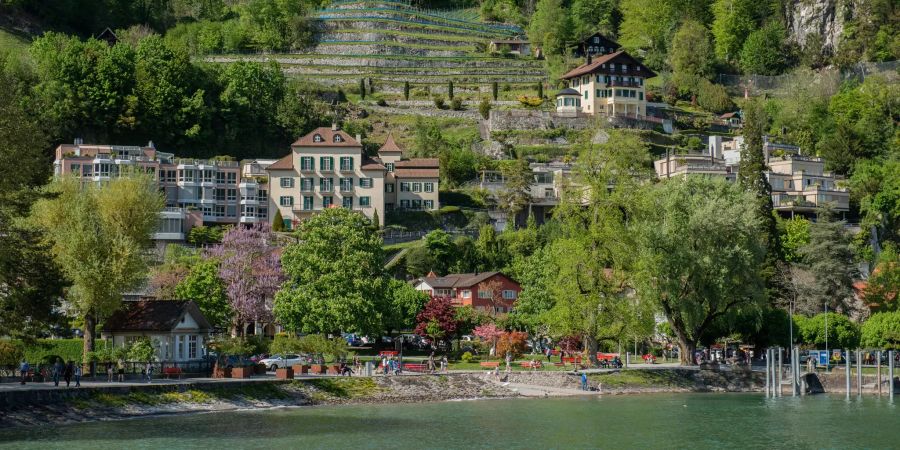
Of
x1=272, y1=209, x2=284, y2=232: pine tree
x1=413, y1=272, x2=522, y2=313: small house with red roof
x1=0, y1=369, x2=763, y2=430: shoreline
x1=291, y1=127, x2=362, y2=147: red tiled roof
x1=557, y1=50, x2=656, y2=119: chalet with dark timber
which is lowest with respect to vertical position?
x1=0, y1=369, x2=763, y2=430: shoreline

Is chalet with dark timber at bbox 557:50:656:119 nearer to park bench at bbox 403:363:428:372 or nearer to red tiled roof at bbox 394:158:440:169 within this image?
red tiled roof at bbox 394:158:440:169

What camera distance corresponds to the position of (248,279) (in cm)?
8956

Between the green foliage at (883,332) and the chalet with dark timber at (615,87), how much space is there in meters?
64.1

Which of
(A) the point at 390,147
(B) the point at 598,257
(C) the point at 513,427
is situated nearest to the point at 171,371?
(C) the point at 513,427

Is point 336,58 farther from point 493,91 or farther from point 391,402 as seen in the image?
point 391,402

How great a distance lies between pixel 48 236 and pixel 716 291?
37.2 m

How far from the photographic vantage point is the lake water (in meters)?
52.1

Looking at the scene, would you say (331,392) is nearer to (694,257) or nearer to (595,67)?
(694,257)

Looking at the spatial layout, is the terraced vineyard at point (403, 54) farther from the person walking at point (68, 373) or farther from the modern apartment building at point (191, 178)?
the person walking at point (68, 373)

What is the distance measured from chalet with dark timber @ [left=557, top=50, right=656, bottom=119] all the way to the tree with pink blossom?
6263 centimetres

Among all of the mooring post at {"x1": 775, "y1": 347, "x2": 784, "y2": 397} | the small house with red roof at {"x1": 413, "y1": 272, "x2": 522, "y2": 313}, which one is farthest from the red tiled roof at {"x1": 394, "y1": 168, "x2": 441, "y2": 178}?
the mooring post at {"x1": 775, "y1": 347, "x2": 784, "y2": 397}

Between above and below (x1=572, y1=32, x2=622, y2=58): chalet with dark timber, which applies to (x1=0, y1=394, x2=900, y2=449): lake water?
below

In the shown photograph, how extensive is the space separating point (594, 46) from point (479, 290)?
2866 inches

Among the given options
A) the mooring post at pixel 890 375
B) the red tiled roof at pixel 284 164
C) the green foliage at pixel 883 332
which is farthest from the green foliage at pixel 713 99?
the mooring post at pixel 890 375
